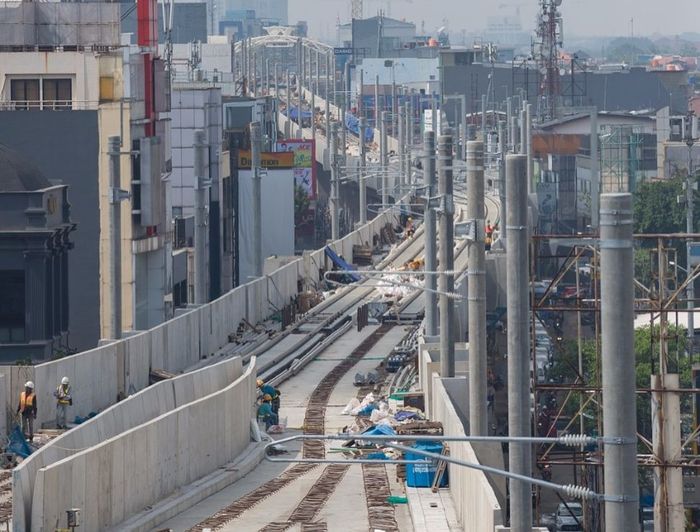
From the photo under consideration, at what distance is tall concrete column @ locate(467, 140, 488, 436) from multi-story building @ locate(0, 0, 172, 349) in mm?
34603

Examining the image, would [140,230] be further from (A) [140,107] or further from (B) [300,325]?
(B) [300,325]

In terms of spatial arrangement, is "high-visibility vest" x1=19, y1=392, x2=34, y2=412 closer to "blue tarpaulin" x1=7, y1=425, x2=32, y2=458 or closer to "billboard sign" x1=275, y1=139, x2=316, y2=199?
"blue tarpaulin" x1=7, y1=425, x2=32, y2=458

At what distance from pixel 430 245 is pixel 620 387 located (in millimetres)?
28414

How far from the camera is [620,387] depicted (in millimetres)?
12141

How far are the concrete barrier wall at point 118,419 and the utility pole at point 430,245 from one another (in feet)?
15.8

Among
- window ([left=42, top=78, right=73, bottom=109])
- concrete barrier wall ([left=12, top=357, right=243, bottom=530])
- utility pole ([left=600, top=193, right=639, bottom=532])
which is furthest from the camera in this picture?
window ([left=42, top=78, right=73, bottom=109])

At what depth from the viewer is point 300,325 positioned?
56344mm

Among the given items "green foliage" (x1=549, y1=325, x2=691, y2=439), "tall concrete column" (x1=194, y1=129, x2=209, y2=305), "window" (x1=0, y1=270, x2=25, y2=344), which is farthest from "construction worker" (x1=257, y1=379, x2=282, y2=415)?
"green foliage" (x1=549, y1=325, x2=691, y2=439)

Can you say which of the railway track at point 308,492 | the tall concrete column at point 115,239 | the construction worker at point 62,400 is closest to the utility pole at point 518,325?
the railway track at point 308,492

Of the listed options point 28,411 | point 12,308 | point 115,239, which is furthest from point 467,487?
point 12,308

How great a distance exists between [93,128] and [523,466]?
45163 mm

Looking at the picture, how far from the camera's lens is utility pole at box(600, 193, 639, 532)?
11984mm

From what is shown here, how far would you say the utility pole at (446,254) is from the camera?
1291 inches

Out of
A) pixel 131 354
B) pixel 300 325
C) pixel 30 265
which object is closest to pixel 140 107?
pixel 300 325
